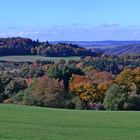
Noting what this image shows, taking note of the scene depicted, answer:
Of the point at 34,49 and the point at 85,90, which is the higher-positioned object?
the point at 34,49

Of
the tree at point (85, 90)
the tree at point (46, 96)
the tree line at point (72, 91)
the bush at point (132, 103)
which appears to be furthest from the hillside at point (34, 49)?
the bush at point (132, 103)

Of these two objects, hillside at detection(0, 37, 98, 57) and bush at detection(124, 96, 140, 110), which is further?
hillside at detection(0, 37, 98, 57)

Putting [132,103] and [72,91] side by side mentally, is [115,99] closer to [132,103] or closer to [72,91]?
[132,103]

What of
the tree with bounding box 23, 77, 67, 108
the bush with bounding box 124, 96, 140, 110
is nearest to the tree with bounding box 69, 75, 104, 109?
the tree with bounding box 23, 77, 67, 108

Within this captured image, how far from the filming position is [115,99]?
66625 mm

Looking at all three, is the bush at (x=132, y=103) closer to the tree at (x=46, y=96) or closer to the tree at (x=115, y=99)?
the tree at (x=115, y=99)

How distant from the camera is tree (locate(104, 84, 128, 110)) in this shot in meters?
66.1

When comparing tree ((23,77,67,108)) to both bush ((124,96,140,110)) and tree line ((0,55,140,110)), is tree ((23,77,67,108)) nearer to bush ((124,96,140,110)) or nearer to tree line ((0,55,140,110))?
tree line ((0,55,140,110))

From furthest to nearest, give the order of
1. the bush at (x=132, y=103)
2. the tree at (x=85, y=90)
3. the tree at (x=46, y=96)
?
the tree at (x=85, y=90) → the tree at (x=46, y=96) → the bush at (x=132, y=103)

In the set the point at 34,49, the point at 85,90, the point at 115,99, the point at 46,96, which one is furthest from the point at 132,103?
the point at 34,49

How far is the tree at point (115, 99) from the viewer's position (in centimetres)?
6606

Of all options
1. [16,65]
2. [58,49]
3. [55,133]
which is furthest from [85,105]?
[58,49]

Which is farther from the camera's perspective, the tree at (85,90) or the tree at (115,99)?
the tree at (85,90)

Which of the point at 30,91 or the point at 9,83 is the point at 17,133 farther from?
the point at 9,83
